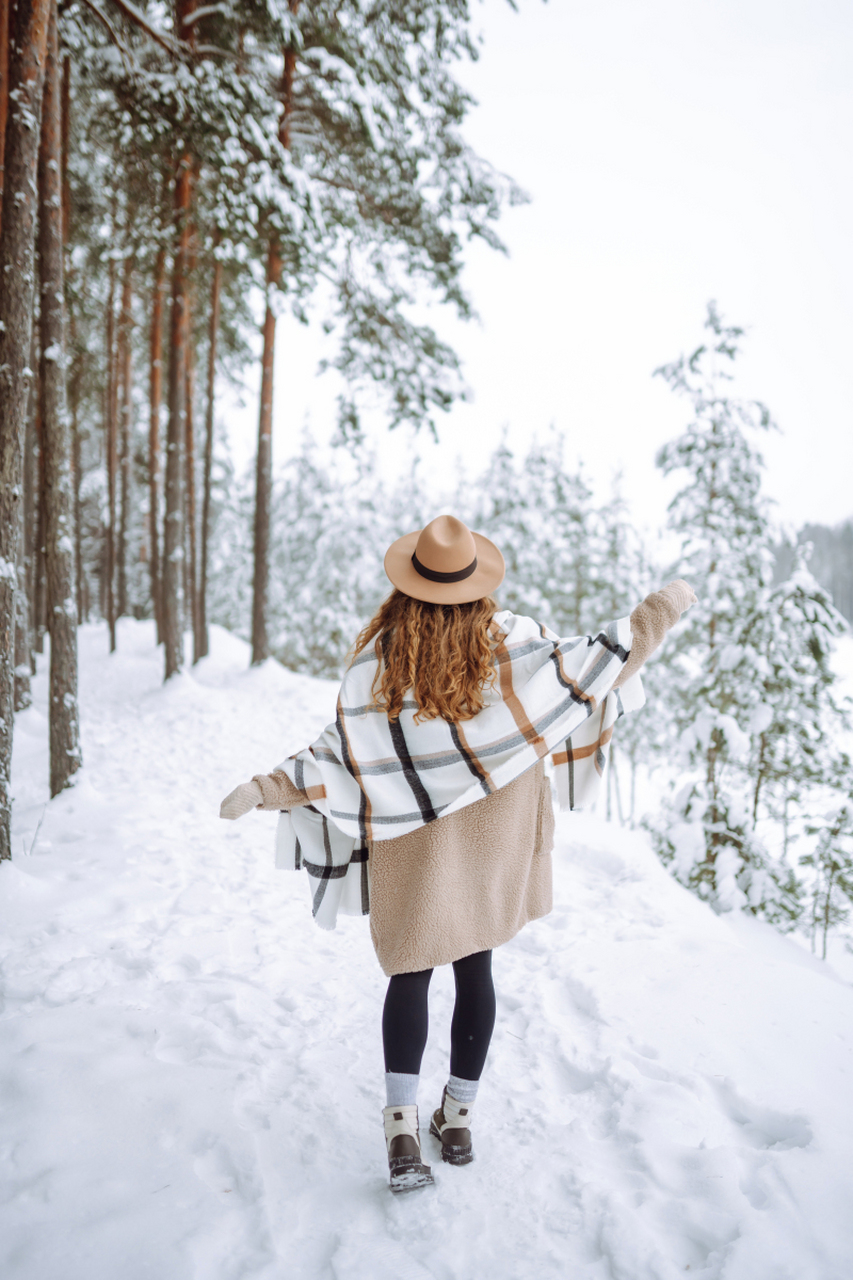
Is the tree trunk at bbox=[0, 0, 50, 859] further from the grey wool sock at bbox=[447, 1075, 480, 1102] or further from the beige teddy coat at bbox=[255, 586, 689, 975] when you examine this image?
the grey wool sock at bbox=[447, 1075, 480, 1102]

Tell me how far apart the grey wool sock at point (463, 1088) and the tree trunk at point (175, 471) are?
384 inches

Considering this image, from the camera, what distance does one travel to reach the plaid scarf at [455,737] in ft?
6.79

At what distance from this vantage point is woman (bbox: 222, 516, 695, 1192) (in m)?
2.06

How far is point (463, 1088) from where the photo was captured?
86.3 inches

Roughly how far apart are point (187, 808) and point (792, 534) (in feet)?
27.1

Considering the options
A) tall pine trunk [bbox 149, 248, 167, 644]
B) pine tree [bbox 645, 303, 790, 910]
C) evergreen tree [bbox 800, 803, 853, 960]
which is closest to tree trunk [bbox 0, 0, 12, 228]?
tall pine trunk [bbox 149, 248, 167, 644]

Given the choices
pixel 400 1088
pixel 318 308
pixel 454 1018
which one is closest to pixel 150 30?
pixel 318 308

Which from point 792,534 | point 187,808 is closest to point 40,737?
point 187,808

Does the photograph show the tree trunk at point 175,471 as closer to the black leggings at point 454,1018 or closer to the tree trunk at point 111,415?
the tree trunk at point 111,415

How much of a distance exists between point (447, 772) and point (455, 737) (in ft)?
0.35

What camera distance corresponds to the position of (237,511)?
25.7m

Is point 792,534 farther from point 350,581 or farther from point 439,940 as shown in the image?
point 350,581

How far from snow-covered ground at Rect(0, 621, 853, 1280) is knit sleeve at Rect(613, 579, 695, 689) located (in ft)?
5.03

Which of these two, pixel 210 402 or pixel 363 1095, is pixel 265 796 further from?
pixel 210 402
